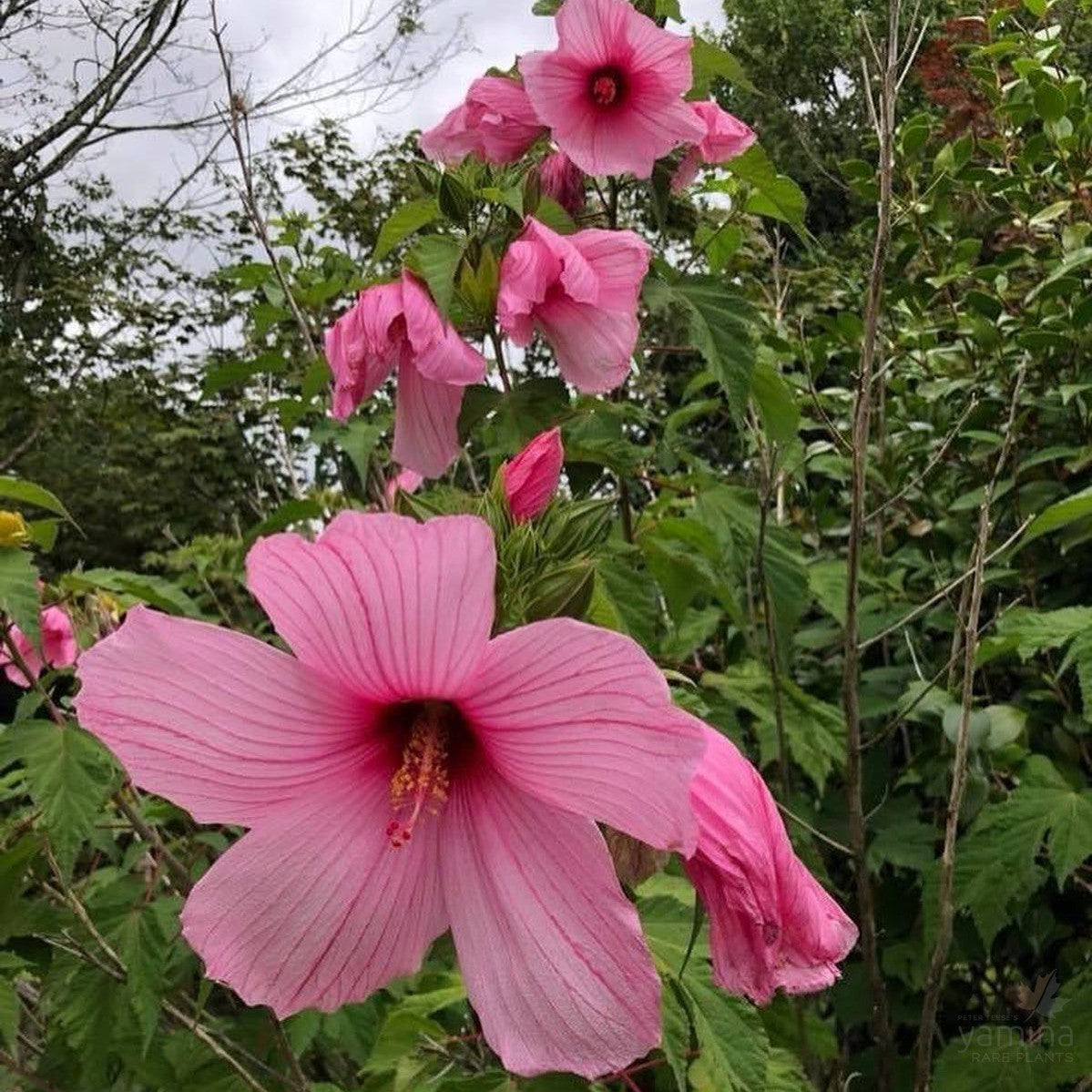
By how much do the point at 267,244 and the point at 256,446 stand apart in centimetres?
265

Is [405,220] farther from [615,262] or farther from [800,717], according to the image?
[800,717]

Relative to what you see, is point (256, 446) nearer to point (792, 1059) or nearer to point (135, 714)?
point (792, 1059)

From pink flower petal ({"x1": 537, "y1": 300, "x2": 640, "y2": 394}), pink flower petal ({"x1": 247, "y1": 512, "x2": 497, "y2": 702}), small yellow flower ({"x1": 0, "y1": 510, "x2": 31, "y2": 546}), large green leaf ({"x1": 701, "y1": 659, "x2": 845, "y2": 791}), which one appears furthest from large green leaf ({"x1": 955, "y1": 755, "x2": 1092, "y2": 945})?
small yellow flower ({"x1": 0, "y1": 510, "x2": 31, "y2": 546})

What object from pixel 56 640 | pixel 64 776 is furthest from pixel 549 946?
pixel 56 640

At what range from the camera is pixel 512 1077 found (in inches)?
26.4

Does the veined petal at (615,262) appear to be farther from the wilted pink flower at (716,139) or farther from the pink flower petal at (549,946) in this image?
the pink flower petal at (549,946)

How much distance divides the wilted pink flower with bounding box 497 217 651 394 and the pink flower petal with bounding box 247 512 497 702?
1.52 feet

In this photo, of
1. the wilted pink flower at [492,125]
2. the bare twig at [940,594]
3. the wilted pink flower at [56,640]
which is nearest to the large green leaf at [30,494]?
the wilted pink flower at [56,640]

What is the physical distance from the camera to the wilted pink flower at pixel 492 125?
1.02 metres

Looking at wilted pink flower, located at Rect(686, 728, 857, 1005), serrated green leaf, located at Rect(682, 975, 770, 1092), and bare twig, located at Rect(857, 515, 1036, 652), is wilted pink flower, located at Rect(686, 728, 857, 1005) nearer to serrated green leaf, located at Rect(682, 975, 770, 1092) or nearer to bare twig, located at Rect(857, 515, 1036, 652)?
serrated green leaf, located at Rect(682, 975, 770, 1092)

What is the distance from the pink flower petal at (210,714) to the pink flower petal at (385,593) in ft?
0.07


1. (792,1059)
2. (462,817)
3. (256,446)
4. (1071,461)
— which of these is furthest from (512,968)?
(256,446)

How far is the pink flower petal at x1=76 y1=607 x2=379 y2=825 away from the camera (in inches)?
16.4

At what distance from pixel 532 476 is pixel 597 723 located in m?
0.18
